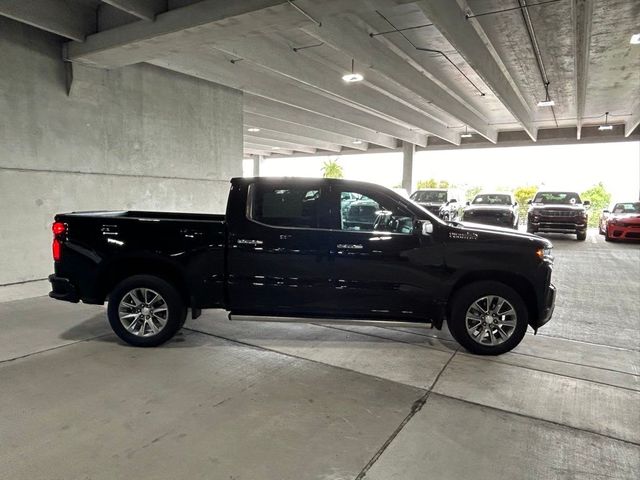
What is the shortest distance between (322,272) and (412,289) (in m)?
0.93

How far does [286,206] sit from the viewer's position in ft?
14.8

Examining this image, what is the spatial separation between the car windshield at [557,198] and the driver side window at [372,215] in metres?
13.7

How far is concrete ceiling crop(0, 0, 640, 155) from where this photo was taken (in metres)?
6.05

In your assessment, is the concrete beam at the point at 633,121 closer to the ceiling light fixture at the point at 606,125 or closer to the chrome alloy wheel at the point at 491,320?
the ceiling light fixture at the point at 606,125

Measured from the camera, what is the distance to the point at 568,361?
4.31 meters

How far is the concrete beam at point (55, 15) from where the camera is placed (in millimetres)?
5930

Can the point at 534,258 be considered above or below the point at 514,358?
above

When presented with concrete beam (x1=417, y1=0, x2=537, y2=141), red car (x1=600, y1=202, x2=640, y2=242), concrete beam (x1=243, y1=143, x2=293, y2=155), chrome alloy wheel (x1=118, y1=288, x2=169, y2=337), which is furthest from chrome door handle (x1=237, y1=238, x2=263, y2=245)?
concrete beam (x1=243, y1=143, x2=293, y2=155)

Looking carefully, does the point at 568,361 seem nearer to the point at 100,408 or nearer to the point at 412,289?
the point at 412,289

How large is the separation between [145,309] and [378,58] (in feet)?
22.8

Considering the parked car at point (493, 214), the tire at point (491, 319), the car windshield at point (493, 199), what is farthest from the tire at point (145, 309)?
the car windshield at point (493, 199)

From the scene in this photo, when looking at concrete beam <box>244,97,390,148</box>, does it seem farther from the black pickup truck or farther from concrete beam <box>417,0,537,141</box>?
the black pickup truck

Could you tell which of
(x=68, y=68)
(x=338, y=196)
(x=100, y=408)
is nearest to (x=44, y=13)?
(x=68, y=68)

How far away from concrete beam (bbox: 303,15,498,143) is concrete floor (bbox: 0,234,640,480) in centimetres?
502
